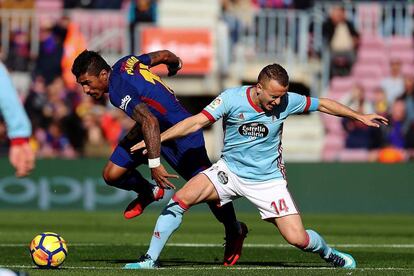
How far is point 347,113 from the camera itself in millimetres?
11180

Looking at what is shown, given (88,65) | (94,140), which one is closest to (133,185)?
(88,65)

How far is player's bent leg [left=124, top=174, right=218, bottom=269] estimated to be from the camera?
1112cm

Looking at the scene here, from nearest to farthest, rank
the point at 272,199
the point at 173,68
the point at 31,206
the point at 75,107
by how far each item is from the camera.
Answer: the point at 272,199, the point at 173,68, the point at 31,206, the point at 75,107

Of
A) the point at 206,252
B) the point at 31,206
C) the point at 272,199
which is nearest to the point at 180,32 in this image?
the point at 31,206

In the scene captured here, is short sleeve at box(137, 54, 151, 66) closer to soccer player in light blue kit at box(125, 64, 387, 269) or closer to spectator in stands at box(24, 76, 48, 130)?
soccer player in light blue kit at box(125, 64, 387, 269)

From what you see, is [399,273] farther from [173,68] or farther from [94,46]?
[94,46]

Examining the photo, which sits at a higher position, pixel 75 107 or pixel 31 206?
pixel 75 107

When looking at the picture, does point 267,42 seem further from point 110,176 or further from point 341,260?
point 341,260

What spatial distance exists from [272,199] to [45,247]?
2.24m

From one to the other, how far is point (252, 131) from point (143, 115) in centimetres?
108

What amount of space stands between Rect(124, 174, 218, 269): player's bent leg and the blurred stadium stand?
14.6 m

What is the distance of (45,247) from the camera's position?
36.1 ft

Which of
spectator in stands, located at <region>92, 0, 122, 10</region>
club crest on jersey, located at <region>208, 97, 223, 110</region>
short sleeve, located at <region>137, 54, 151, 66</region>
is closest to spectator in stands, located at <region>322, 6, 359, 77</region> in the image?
spectator in stands, located at <region>92, 0, 122, 10</region>

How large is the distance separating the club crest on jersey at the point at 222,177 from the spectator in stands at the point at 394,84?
46.8 ft
